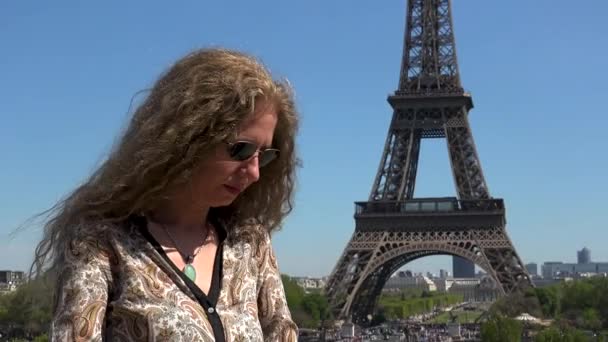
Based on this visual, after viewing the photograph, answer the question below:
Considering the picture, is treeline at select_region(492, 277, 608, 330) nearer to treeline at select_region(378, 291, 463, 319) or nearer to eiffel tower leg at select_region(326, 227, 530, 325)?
eiffel tower leg at select_region(326, 227, 530, 325)

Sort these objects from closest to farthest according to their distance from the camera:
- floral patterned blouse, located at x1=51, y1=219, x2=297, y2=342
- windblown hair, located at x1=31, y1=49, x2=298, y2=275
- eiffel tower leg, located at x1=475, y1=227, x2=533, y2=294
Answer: floral patterned blouse, located at x1=51, y1=219, x2=297, y2=342, windblown hair, located at x1=31, y1=49, x2=298, y2=275, eiffel tower leg, located at x1=475, y1=227, x2=533, y2=294

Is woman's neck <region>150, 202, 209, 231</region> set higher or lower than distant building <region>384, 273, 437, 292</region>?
lower

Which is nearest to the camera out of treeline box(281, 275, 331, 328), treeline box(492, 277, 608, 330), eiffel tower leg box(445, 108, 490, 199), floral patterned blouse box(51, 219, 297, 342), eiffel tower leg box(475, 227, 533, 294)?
floral patterned blouse box(51, 219, 297, 342)

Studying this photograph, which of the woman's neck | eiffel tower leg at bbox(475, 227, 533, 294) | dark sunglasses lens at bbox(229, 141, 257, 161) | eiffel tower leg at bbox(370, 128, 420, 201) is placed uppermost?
eiffel tower leg at bbox(370, 128, 420, 201)

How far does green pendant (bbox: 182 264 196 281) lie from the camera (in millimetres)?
2563

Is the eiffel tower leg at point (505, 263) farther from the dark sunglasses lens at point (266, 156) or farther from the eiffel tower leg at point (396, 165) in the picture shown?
the dark sunglasses lens at point (266, 156)

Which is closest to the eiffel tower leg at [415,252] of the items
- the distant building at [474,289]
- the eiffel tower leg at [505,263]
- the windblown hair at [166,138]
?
the eiffel tower leg at [505,263]

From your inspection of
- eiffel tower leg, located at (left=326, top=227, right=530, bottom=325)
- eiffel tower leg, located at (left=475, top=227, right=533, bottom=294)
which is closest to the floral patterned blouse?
eiffel tower leg, located at (left=326, top=227, right=530, bottom=325)

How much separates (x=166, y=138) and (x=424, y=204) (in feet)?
152

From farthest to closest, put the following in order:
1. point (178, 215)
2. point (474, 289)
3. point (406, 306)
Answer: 1. point (474, 289)
2. point (406, 306)
3. point (178, 215)

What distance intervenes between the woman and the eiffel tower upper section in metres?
45.8

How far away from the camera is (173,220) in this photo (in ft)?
8.88

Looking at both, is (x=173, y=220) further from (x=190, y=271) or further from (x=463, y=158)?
(x=463, y=158)

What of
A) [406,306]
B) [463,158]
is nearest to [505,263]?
[463,158]
